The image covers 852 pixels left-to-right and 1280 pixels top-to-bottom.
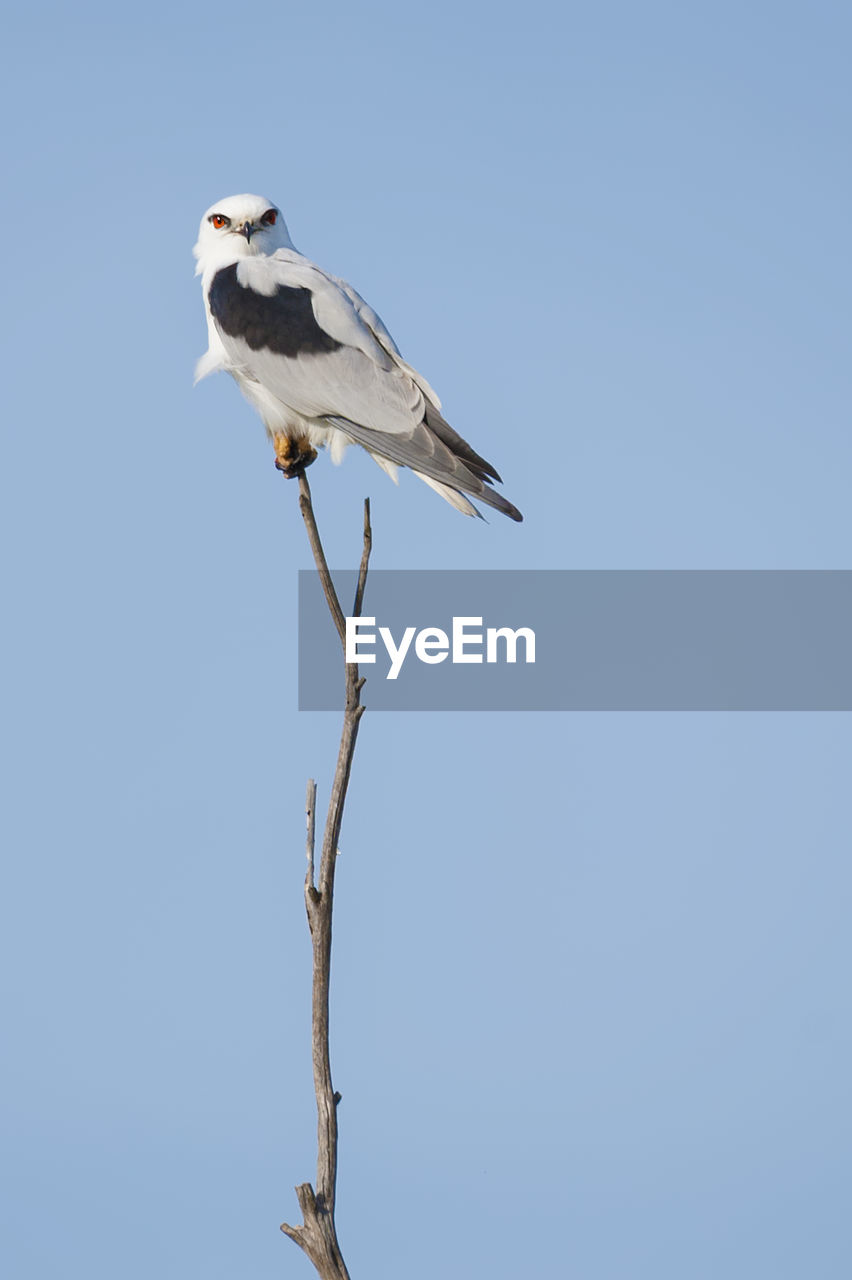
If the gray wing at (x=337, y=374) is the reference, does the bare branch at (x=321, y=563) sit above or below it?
below

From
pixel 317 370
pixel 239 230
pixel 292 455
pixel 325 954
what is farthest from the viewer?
pixel 239 230

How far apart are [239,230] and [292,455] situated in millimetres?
680

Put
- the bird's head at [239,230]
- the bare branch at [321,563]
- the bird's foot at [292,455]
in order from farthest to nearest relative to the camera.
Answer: the bird's head at [239,230] → the bird's foot at [292,455] → the bare branch at [321,563]

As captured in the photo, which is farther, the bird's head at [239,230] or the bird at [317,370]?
the bird's head at [239,230]

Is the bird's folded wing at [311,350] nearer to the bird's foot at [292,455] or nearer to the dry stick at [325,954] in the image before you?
the bird's foot at [292,455]

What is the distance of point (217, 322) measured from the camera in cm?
354

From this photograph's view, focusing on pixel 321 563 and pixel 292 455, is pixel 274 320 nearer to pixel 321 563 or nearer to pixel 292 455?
pixel 292 455

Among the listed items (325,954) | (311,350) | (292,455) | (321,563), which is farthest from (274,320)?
(325,954)

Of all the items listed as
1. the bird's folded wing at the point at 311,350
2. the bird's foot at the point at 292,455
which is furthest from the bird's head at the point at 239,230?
the bird's foot at the point at 292,455

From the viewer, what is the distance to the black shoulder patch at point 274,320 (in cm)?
340

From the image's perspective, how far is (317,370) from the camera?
11.1 ft

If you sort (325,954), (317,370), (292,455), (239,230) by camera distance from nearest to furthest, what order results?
(325,954) → (317,370) → (292,455) → (239,230)

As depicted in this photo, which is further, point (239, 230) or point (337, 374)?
point (239, 230)

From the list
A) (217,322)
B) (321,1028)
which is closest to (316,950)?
(321,1028)
